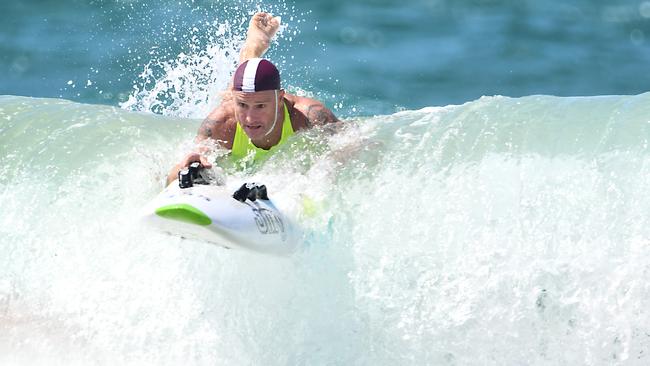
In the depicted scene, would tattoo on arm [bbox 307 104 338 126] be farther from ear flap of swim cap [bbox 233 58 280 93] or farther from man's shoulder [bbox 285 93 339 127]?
ear flap of swim cap [bbox 233 58 280 93]

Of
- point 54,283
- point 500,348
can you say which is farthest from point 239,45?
point 500,348

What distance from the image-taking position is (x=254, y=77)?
4516mm

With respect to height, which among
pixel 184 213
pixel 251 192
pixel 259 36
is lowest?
pixel 184 213

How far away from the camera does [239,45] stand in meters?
7.14

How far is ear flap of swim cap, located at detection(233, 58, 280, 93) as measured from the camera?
452cm

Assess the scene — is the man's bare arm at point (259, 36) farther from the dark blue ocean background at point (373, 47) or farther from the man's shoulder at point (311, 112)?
the dark blue ocean background at point (373, 47)

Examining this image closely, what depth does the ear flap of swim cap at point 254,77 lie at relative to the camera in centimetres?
452

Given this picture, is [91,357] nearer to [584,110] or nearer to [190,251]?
[190,251]

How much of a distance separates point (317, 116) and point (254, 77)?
500 mm

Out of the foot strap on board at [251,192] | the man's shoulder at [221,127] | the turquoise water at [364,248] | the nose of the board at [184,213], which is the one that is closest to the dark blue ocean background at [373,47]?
the turquoise water at [364,248]

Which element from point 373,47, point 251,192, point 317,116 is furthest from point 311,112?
point 373,47

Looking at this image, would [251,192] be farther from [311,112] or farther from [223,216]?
[311,112]

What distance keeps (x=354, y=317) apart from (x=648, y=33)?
5.27m

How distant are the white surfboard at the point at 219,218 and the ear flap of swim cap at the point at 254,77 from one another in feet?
1.77
